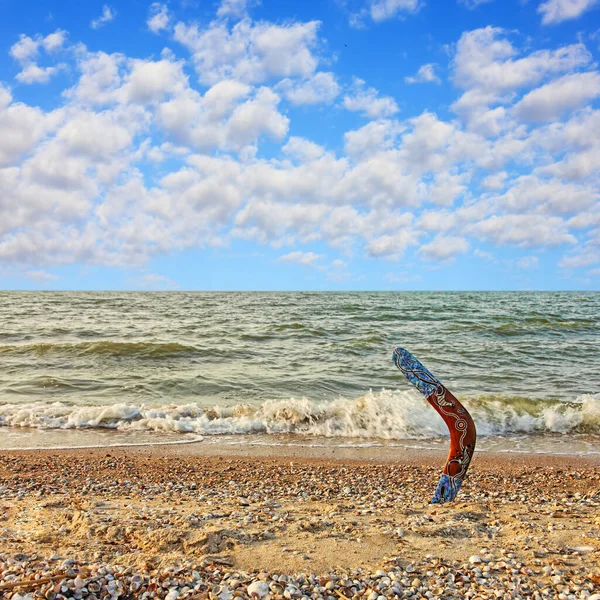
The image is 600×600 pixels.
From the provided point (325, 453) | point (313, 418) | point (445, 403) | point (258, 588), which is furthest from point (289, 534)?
point (313, 418)

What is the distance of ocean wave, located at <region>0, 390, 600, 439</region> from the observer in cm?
991

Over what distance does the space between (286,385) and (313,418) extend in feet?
9.22

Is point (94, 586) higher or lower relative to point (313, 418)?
higher

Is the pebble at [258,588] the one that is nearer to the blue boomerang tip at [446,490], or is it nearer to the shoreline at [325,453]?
the blue boomerang tip at [446,490]

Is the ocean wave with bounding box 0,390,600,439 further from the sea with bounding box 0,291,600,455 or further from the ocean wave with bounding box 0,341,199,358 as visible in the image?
the ocean wave with bounding box 0,341,199,358

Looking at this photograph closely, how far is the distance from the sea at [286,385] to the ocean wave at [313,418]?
0.03 meters

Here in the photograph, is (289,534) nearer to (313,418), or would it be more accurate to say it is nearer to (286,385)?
(313,418)

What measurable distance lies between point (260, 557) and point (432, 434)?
6958mm

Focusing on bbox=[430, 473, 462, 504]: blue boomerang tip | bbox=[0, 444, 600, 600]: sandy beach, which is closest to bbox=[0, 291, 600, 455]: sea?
bbox=[0, 444, 600, 600]: sandy beach

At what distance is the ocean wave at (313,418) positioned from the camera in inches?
390

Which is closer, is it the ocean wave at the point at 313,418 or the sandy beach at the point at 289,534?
the sandy beach at the point at 289,534

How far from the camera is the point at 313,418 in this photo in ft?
33.9

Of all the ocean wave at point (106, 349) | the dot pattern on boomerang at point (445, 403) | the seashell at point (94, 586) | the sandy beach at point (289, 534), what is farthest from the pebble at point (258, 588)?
the ocean wave at point (106, 349)

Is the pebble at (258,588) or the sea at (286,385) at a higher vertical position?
the pebble at (258,588)
